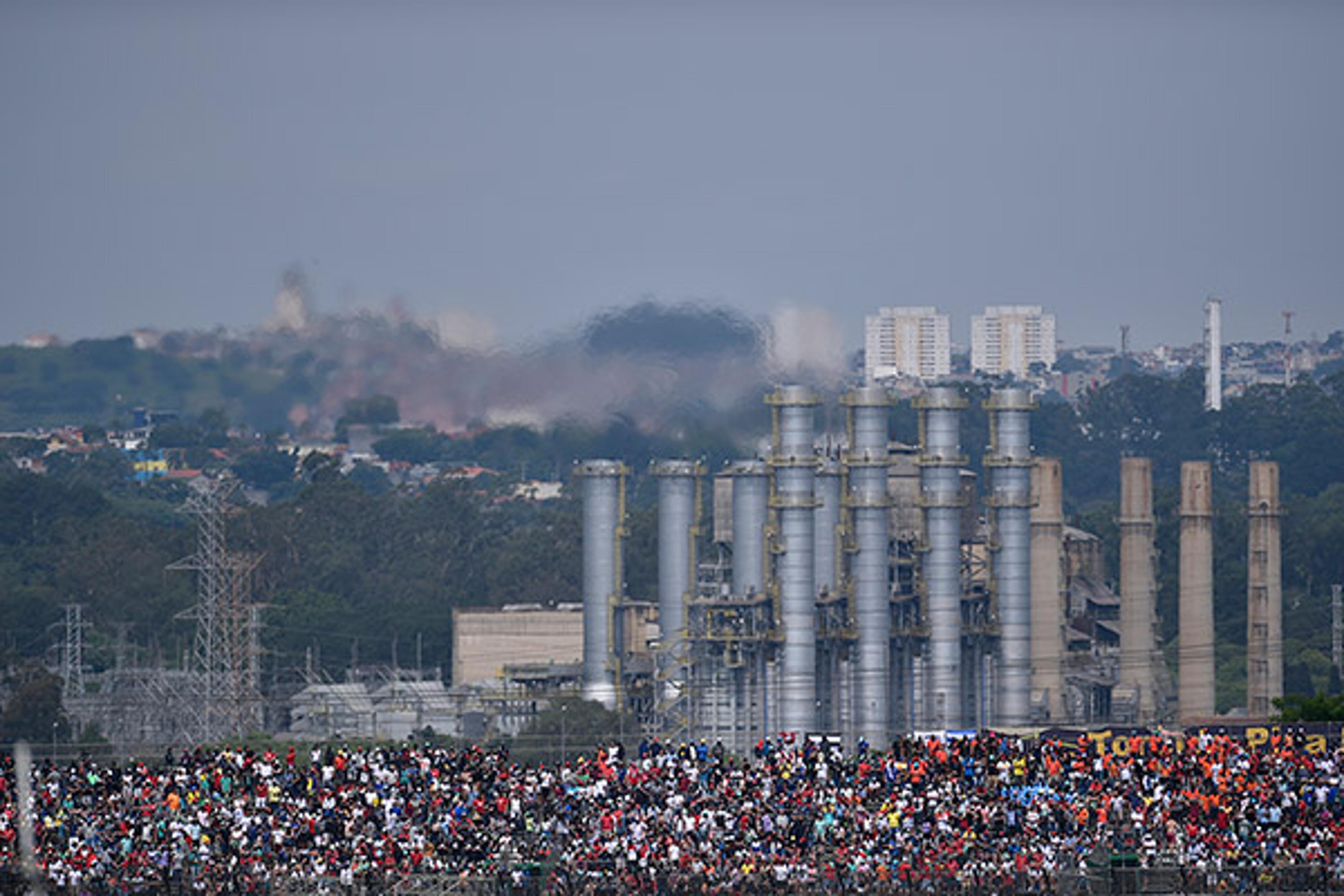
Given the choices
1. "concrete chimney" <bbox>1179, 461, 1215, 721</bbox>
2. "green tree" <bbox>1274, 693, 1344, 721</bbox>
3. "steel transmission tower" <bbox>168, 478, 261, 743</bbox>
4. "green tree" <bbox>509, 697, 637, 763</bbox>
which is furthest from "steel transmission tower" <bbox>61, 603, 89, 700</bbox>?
"green tree" <bbox>1274, 693, 1344, 721</bbox>

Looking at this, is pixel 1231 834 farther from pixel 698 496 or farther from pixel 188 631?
pixel 188 631

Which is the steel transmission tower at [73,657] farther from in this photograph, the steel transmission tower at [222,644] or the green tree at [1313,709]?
the green tree at [1313,709]

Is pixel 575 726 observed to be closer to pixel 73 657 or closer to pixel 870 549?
pixel 870 549

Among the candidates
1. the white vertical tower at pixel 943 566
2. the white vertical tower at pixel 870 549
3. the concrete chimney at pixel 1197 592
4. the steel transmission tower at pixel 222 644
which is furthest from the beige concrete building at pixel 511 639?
the concrete chimney at pixel 1197 592

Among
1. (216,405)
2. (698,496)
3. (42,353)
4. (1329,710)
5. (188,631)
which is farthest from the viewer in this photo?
(42,353)

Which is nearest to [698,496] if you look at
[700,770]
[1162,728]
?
[1162,728]

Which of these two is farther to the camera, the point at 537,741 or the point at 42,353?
the point at 42,353

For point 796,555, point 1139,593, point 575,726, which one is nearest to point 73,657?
point 575,726
